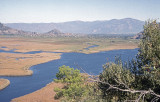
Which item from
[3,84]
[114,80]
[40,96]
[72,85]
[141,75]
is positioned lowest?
[40,96]

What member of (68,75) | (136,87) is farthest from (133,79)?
(68,75)

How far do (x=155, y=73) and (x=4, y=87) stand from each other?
4487 centimetres

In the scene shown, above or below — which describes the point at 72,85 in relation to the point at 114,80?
below

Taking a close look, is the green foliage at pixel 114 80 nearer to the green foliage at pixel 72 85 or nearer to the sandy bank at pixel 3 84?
the green foliage at pixel 72 85

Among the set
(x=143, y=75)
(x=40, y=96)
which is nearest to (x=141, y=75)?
(x=143, y=75)

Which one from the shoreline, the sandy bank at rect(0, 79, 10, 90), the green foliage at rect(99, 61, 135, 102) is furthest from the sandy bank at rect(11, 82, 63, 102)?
the green foliage at rect(99, 61, 135, 102)

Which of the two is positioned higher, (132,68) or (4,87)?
(132,68)

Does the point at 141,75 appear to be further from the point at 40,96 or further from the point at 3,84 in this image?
the point at 3,84

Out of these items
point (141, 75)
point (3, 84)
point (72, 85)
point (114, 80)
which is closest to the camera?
point (114, 80)

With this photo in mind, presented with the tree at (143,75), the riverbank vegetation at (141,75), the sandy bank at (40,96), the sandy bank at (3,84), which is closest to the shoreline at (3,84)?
the sandy bank at (3,84)

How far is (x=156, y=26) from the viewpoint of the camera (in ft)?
44.6

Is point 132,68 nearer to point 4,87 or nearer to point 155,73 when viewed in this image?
point 155,73

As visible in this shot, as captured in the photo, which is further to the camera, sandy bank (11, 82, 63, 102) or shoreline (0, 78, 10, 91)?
shoreline (0, 78, 10, 91)

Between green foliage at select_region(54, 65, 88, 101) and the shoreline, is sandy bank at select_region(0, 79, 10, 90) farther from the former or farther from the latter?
green foliage at select_region(54, 65, 88, 101)
